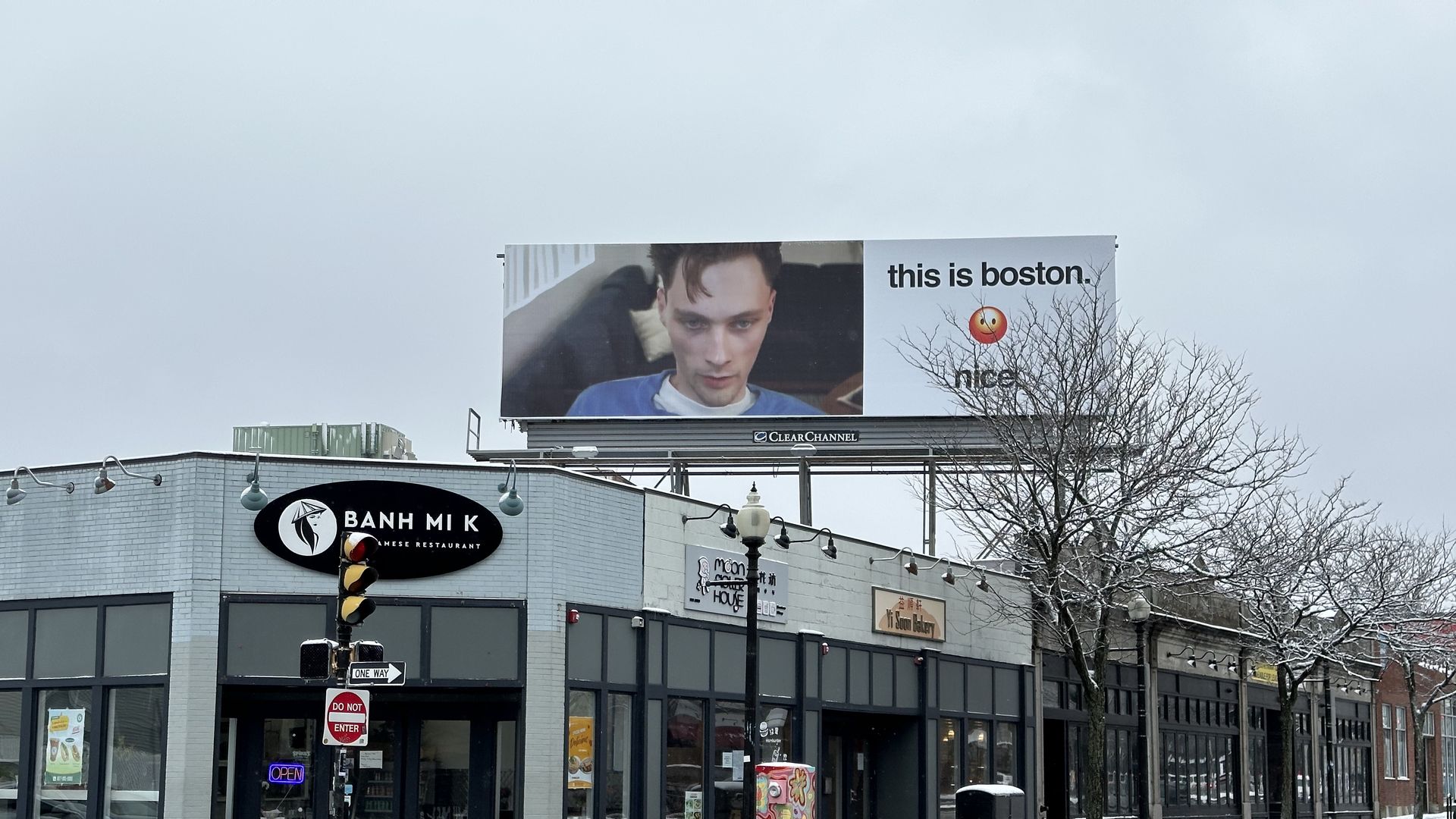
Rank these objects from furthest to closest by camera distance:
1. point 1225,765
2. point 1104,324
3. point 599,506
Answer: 1. point 1225,765
2. point 1104,324
3. point 599,506

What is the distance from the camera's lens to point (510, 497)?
80.1 ft

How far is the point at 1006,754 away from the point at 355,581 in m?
23.0

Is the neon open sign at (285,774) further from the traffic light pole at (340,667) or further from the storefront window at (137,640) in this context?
the traffic light pole at (340,667)

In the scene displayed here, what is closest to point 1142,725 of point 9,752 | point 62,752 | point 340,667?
point 62,752

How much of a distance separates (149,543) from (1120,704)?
27095mm

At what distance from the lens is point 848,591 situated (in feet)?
107

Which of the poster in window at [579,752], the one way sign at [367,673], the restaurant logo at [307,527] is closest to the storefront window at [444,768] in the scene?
the poster in window at [579,752]

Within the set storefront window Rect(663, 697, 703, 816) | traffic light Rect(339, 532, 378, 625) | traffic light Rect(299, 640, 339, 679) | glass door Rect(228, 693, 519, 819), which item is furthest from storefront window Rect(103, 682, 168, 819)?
storefront window Rect(663, 697, 703, 816)

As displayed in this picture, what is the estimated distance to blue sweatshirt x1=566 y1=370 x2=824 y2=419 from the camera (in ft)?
142

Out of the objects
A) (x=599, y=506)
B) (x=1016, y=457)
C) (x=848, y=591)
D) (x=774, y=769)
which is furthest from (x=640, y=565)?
(x=1016, y=457)

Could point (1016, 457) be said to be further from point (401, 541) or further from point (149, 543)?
point (149, 543)

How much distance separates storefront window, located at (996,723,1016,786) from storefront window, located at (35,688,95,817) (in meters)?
20.0

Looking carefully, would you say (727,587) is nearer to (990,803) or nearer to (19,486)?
(990,803)

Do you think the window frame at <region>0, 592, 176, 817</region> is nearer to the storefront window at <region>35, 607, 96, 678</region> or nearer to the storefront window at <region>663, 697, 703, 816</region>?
the storefront window at <region>35, 607, 96, 678</region>
